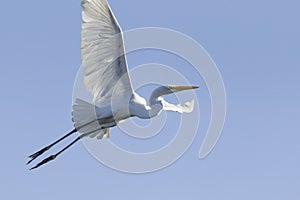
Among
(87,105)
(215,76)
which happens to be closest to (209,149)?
(215,76)

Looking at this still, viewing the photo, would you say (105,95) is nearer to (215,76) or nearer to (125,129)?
(125,129)

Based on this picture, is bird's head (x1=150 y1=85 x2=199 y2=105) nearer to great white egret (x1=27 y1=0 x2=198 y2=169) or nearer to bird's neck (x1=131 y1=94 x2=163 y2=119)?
great white egret (x1=27 y1=0 x2=198 y2=169)

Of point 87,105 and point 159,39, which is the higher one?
point 159,39

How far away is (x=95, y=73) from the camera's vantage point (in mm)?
21734

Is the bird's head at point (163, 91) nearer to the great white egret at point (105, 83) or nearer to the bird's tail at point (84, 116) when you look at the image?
the great white egret at point (105, 83)

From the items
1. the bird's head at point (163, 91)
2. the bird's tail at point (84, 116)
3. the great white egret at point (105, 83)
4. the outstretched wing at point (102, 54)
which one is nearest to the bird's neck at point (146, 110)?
the great white egret at point (105, 83)

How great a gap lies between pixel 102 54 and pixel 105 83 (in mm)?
886

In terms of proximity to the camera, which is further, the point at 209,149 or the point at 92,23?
the point at 209,149

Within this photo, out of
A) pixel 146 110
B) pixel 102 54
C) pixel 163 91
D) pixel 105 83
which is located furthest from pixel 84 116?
pixel 163 91

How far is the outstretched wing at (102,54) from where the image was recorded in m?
20.8

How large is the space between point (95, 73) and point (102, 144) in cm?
213

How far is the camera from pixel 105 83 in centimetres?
2194

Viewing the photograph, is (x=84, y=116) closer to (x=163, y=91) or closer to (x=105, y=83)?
(x=105, y=83)

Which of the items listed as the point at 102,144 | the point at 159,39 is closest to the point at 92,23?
the point at 159,39
